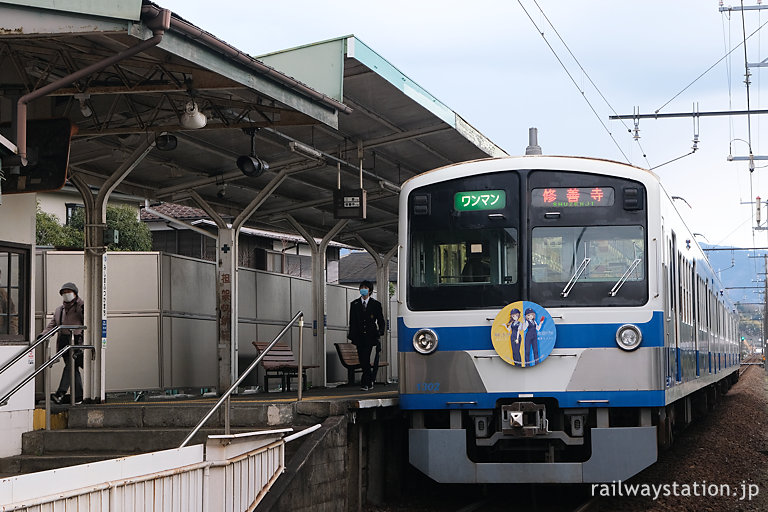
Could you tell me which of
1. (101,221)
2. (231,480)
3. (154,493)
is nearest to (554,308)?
(231,480)

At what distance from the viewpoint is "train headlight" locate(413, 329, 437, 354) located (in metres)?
9.93

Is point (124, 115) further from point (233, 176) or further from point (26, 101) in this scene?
point (233, 176)

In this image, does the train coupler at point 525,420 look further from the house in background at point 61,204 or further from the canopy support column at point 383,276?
the house in background at point 61,204

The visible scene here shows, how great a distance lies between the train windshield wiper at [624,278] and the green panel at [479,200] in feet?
4.26

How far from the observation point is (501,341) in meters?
9.72

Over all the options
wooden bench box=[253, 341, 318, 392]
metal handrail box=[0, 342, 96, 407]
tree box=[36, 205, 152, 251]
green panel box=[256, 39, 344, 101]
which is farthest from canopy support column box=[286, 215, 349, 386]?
tree box=[36, 205, 152, 251]

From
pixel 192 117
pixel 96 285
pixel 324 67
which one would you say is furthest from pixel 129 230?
pixel 192 117

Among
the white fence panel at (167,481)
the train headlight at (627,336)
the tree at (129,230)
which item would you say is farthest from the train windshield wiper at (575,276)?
the tree at (129,230)

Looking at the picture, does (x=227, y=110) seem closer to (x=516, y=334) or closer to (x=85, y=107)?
(x=85, y=107)

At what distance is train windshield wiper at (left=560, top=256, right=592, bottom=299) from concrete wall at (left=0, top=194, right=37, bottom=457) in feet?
17.0

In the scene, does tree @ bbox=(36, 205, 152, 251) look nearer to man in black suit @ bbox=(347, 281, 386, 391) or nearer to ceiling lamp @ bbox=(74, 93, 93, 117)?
man in black suit @ bbox=(347, 281, 386, 391)

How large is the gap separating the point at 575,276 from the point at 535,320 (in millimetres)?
581

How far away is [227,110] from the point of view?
34.7 feet

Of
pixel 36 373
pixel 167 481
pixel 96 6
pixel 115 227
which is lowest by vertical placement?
pixel 167 481
